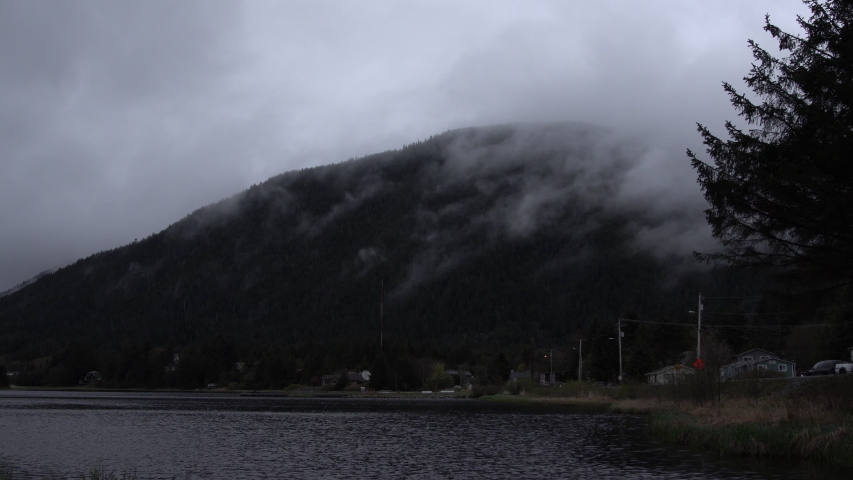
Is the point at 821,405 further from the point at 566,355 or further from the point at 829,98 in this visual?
the point at 566,355

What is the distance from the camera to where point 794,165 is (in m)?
26.0

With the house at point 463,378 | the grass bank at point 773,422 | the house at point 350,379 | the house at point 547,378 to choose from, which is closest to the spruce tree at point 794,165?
the grass bank at point 773,422

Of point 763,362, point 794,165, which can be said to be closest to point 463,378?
point 763,362

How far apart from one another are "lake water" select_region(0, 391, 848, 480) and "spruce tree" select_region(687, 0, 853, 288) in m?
8.75

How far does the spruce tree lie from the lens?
88.1 ft

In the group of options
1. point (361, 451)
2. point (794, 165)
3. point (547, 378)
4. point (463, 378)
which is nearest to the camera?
point (794, 165)

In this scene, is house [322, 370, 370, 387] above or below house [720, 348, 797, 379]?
below

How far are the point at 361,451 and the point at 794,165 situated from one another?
1089 inches

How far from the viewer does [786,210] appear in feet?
90.9

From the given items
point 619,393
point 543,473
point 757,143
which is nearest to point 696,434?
point 543,473

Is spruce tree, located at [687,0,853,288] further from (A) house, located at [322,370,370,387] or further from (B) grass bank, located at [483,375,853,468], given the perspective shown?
(A) house, located at [322,370,370,387]

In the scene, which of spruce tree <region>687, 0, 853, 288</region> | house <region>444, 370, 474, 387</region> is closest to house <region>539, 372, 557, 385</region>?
house <region>444, 370, 474, 387</region>

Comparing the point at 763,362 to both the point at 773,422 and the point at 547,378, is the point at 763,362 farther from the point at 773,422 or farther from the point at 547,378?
the point at 773,422

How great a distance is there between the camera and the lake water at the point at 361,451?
1289 inches
